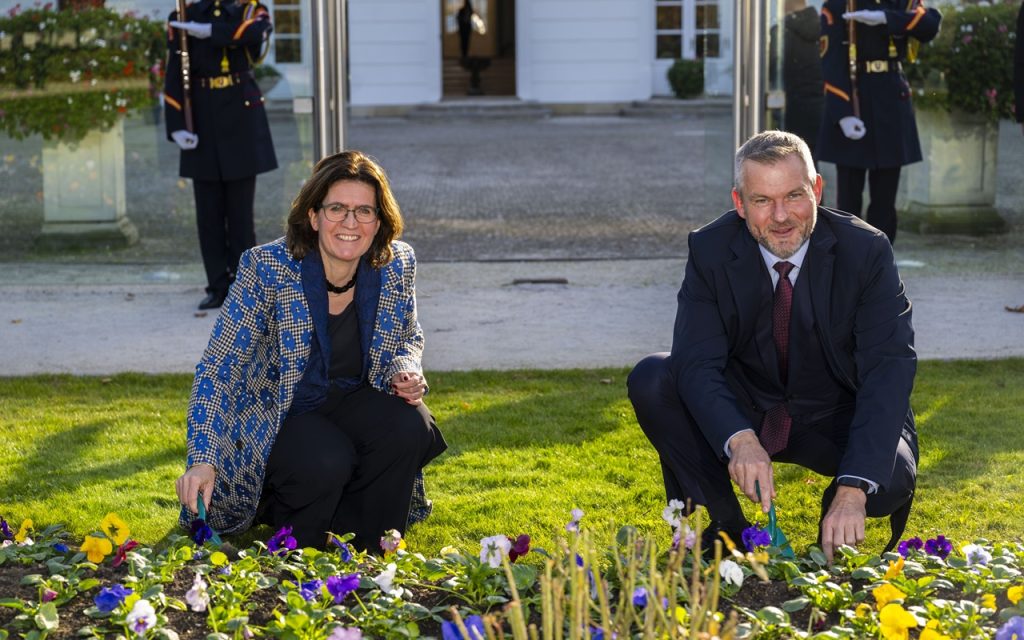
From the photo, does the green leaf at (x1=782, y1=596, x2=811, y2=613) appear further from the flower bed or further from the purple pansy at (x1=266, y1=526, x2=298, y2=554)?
the purple pansy at (x1=266, y1=526, x2=298, y2=554)

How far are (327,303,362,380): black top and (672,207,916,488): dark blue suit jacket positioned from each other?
91 cm

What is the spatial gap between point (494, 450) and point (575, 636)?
2904 mm

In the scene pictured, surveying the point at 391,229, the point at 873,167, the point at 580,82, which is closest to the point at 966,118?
the point at 873,167

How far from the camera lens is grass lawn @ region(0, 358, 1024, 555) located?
14.2 ft

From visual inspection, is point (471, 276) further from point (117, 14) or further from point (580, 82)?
point (580, 82)

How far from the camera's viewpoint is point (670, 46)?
2558 cm

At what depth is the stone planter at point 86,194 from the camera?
857 centimetres

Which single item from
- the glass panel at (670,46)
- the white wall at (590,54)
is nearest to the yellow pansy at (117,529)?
the white wall at (590,54)

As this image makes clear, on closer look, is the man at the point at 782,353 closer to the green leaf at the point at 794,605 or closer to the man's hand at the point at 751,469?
the man's hand at the point at 751,469

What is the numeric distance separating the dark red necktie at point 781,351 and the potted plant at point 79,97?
209 inches

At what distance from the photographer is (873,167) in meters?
7.96

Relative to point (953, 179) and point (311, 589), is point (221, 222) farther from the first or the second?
point (311, 589)

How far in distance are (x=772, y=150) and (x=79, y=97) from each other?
19.0 ft

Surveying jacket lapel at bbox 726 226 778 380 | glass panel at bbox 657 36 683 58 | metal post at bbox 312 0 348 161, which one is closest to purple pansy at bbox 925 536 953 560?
jacket lapel at bbox 726 226 778 380
